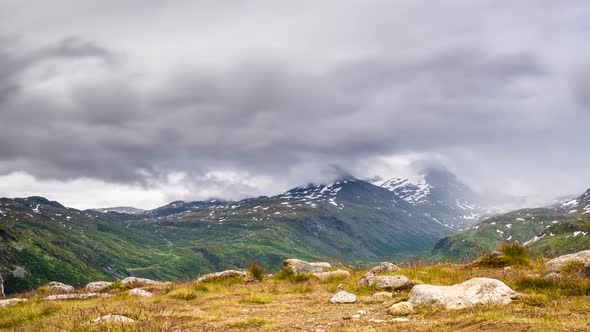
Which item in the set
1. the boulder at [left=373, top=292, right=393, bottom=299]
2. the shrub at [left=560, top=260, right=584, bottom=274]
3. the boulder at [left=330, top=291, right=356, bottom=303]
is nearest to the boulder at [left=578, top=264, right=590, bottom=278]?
the shrub at [left=560, top=260, right=584, bottom=274]

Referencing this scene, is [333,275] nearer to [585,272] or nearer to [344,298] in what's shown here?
[344,298]

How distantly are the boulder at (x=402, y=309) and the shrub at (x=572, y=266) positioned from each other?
8475 millimetres

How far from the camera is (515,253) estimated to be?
21.7 meters

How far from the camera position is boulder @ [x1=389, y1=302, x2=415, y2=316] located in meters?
12.9

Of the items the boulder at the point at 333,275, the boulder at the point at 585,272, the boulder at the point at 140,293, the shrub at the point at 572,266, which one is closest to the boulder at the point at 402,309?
the boulder at the point at 585,272

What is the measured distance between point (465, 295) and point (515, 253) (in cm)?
1014

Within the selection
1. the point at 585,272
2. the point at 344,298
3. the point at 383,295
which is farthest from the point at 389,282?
the point at 585,272

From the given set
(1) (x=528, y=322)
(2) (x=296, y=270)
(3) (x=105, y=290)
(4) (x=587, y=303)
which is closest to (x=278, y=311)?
(1) (x=528, y=322)

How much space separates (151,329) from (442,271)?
15.1 m

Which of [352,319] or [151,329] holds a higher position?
[151,329]

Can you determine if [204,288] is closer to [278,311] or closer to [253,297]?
[253,297]

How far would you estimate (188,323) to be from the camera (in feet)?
45.1

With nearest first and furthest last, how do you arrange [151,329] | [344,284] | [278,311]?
1. [151,329]
2. [278,311]
3. [344,284]

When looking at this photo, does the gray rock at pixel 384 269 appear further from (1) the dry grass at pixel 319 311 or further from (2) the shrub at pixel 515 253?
(2) the shrub at pixel 515 253
